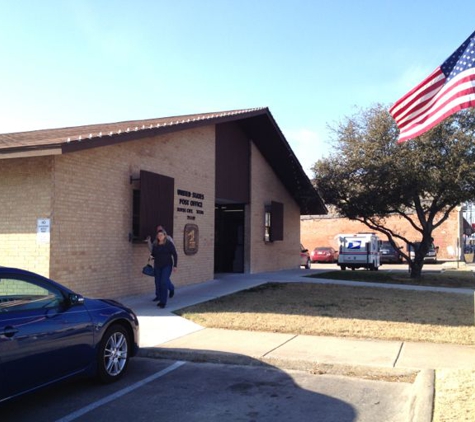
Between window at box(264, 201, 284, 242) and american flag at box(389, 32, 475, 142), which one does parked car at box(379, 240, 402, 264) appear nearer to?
window at box(264, 201, 284, 242)

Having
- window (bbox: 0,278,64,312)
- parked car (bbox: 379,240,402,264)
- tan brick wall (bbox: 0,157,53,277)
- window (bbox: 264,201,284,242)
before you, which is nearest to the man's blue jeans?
tan brick wall (bbox: 0,157,53,277)

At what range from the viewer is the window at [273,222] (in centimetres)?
1981

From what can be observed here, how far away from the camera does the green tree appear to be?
1645 centimetres

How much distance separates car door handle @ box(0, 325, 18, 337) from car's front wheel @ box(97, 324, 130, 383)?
1.26 m

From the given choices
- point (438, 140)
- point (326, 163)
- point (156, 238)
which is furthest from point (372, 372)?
point (326, 163)

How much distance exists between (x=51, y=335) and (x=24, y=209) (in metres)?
5.50

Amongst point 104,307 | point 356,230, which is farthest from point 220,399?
point 356,230

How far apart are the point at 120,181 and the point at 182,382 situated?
649cm

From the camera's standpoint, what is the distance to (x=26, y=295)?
5125mm

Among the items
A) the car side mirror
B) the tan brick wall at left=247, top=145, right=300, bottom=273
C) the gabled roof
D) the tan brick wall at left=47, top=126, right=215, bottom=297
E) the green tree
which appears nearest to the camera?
the car side mirror

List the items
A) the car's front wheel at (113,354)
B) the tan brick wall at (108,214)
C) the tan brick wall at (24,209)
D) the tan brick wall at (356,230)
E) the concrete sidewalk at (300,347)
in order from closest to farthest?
the car's front wheel at (113,354)
the concrete sidewalk at (300,347)
the tan brick wall at (24,209)
the tan brick wall at (108,214)
the tan brick wall at (356,230)

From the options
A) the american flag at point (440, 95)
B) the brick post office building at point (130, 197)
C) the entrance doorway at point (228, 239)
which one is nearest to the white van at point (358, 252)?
the brick post office building at point (130, 197)

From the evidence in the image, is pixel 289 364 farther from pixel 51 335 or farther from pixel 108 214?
pixel 108 214

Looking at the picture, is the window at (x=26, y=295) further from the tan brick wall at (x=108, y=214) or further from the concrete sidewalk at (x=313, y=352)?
the tan brick wall at (x=108, y=214)
